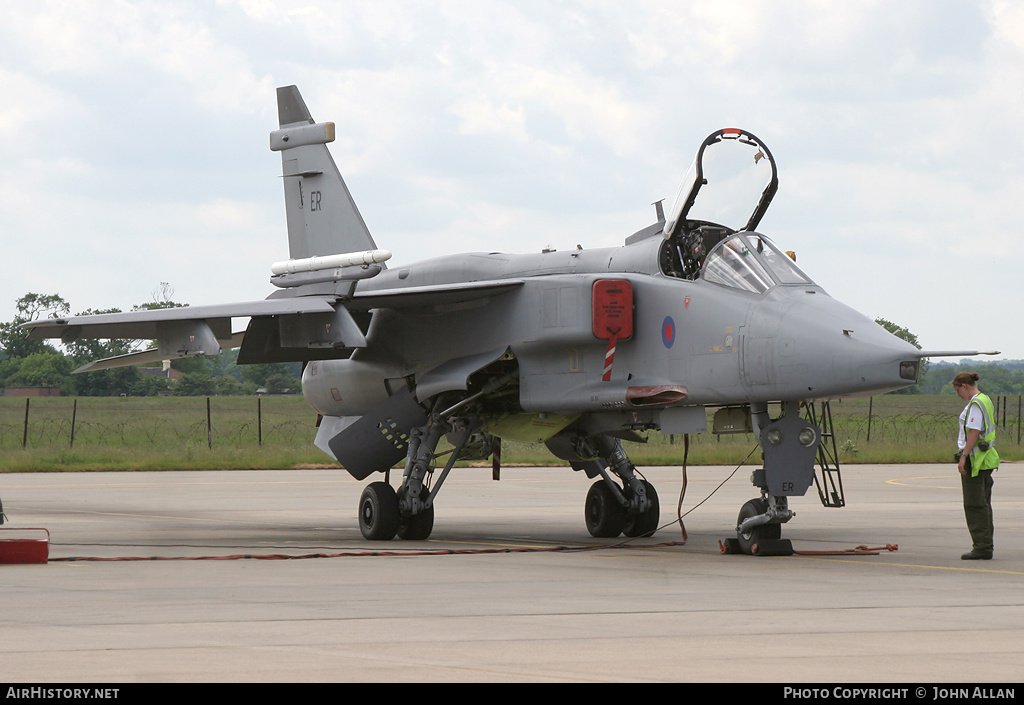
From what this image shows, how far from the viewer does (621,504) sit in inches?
637

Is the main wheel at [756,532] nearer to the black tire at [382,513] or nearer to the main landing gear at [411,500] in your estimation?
the main landing gear at [411,500]

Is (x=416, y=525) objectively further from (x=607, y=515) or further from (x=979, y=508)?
(x=979, y=508)

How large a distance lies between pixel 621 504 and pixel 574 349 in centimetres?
279

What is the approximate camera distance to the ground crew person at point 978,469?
12562 millimetres

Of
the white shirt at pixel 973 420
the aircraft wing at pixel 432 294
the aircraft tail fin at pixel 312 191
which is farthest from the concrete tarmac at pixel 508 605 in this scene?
the aircraft tail fin at pixel 312 191

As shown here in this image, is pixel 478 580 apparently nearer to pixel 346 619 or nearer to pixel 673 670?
pixel 346 619

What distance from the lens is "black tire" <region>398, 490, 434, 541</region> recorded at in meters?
15.3

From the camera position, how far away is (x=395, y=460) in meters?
16.0

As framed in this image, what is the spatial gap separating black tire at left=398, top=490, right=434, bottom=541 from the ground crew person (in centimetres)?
590

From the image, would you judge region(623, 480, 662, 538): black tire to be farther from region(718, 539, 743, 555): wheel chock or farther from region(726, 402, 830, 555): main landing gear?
region(726, 402, 830, 555): main landing gear

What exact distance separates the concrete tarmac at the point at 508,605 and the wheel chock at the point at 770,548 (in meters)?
0.23
